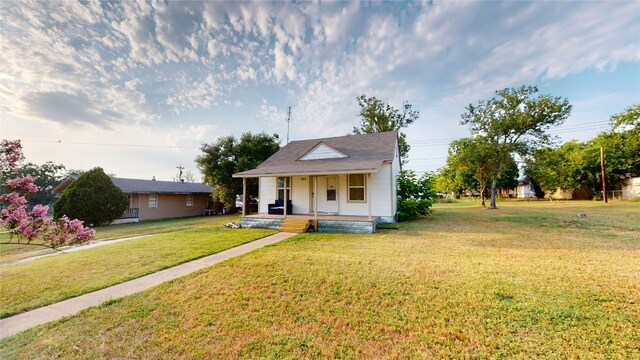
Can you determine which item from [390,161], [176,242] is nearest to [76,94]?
[176,242]

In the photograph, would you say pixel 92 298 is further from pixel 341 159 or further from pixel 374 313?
pixel 341 159

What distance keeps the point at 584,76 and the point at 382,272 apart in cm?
1685

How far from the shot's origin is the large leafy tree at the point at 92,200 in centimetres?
1487

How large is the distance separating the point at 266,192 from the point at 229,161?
9.39m

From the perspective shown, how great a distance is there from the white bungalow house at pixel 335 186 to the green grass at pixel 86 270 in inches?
152

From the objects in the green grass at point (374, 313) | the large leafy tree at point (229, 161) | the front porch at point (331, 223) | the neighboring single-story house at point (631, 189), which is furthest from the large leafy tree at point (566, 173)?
the green grass at point (374, 313)

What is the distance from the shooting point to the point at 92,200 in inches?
608

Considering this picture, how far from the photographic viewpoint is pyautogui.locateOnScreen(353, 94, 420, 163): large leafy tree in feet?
83.0

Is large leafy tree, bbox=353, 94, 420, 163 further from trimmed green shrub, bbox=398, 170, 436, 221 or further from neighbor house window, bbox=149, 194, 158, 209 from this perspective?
neighbor house window, bbox=149, 194, 158, 209

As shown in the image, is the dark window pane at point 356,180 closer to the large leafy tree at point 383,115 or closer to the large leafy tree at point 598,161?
the large leafy tree at point 383,115

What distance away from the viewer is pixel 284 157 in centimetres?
1458

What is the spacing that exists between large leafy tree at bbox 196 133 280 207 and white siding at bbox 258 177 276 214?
719 centimetres

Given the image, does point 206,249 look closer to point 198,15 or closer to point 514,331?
point 514,331

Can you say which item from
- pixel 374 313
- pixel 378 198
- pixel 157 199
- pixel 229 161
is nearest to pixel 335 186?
pixel 378 198
